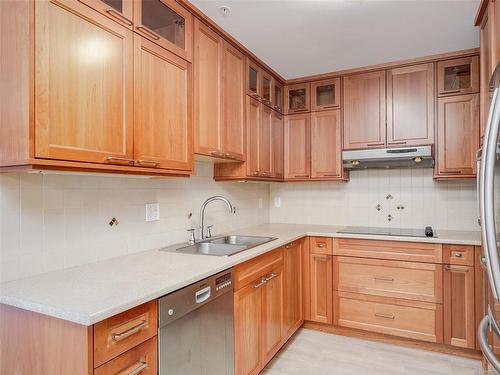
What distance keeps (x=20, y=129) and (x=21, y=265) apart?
2.03 ft

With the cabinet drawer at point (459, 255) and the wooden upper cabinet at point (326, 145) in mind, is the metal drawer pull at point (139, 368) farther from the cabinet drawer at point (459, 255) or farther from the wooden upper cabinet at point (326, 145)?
the wooden upper cabinet at point (326, 145)

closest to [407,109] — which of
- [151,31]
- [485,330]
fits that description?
[485,330]

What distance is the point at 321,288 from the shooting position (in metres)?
2.87

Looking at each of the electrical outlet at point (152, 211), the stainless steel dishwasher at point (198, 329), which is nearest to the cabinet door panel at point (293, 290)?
the stainless steel dishwasher at point (198, 329)

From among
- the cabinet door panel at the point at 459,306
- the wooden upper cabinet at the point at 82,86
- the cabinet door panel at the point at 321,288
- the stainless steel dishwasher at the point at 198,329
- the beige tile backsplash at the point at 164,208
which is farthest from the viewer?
the cabinet door panel at the point at 321,288

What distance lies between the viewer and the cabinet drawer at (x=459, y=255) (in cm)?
→ 239

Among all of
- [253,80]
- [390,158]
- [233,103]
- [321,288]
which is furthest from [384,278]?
[253,80]

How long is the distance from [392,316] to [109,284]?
89.7 inches

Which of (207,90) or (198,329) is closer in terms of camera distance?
(198,329)

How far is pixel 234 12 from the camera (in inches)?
78.1

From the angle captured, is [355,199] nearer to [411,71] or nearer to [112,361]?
[411,71]

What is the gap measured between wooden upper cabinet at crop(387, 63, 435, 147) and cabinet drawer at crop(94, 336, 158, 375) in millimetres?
2549

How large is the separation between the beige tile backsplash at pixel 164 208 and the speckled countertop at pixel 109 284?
4.5 inches

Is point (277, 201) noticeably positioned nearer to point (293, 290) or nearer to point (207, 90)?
point (293, 290)
